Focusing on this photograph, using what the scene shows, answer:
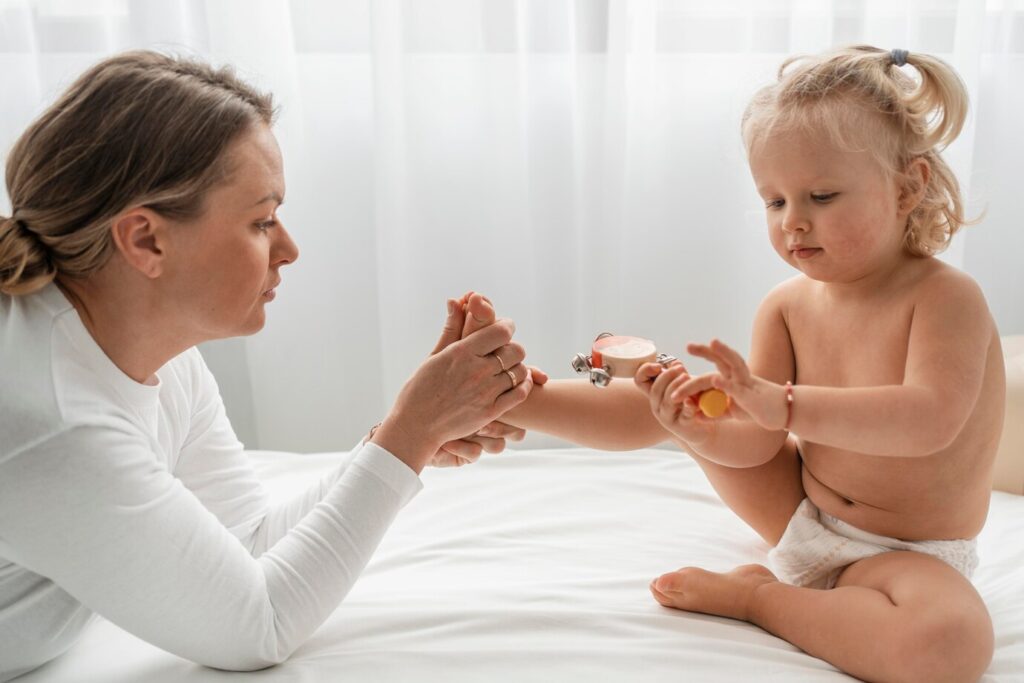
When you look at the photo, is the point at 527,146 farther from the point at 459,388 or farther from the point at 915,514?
the point at 915,514

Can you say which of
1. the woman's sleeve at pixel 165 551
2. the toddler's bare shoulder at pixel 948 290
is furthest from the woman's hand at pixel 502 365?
the toddler's bare shoulder at pixel 948 290

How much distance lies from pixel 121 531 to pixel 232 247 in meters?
0.30

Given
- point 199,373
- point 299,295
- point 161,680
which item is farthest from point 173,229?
point 299,295

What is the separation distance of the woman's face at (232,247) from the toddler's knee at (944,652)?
77 cm

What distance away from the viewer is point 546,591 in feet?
3.81

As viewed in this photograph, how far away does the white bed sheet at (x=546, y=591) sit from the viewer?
3.31 feet

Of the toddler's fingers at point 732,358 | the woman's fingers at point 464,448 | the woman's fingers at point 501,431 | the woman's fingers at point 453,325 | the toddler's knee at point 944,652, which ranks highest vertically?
the toddler's fingers at point 732,358

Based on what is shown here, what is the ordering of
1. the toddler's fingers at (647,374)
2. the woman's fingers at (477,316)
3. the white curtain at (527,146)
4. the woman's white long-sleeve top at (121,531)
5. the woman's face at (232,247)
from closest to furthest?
the woman's white long-sleeve top at (121,531) < the woman's face at (232,247) < the toddler's fingers at (647,374) < the woman's fingers at (477,316) < the white curtain at (527,146)

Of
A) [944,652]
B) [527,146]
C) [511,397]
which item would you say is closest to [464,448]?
[511,397]

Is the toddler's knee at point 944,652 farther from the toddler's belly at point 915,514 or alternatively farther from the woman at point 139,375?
the woman at point 139,375

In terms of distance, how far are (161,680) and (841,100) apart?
979 millimetres

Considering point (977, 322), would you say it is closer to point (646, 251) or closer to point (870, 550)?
point (870, 550)

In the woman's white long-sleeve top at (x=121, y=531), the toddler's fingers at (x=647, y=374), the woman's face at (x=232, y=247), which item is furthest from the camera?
the toddler's fingers at (x=647, y=374)

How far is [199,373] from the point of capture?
1.23 metres
